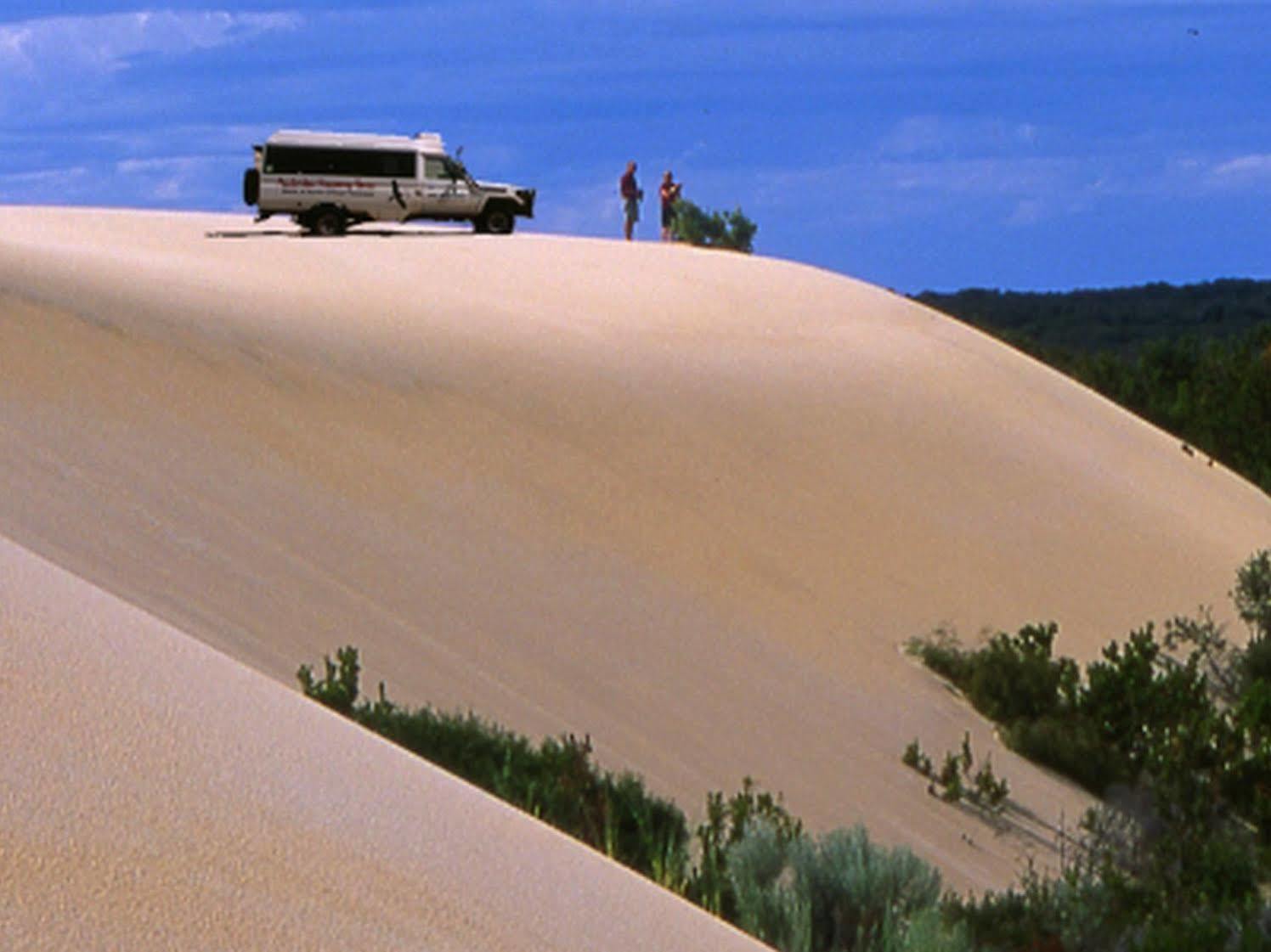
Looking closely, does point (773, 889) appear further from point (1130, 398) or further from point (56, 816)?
point (1130, 398)

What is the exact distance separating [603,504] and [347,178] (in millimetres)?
16101

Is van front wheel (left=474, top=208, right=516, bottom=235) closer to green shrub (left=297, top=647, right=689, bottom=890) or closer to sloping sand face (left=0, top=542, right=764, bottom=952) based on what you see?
green shrub (left=297, top=647, right=689, bottom=890)

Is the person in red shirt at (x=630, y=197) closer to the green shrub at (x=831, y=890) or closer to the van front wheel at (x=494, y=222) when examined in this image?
the van front wheel at (x=494, y=222)

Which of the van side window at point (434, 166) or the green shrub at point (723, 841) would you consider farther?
the van side window at point (434, 166)

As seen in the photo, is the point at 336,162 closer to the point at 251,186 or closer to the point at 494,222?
the point at 251,186

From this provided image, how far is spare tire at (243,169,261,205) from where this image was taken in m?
29.8

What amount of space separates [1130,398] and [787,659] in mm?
21563

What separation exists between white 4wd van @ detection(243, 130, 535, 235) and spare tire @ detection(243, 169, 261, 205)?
0.01 meters

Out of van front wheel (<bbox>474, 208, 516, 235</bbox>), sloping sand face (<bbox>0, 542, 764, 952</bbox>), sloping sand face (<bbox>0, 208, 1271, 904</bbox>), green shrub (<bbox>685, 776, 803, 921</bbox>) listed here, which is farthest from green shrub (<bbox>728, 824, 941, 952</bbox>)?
van front wheel (<bbox>474, 208, 516, 235</bbox>)

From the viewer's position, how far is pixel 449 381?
675 inches

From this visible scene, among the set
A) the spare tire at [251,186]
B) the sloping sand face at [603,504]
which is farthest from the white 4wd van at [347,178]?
the sloping sand face at [603,504]

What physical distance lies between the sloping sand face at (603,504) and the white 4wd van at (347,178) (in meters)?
4.69

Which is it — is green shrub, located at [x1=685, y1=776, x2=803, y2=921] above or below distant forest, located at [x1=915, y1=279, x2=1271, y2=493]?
below

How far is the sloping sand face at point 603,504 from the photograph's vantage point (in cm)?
1132
